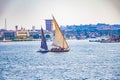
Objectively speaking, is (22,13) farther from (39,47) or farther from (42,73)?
(39,47)

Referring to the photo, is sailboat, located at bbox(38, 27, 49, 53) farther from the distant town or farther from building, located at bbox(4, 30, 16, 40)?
building, located at bbox(4, 30, 16, 40)

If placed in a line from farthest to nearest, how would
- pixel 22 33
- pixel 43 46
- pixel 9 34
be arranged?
pixel 43 46 → pixel 9 34 → pixel 22 33

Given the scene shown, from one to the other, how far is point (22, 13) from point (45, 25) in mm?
777

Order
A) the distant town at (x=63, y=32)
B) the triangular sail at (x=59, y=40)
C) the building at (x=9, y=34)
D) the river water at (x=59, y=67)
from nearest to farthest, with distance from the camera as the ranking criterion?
the river water at (x=59, y=67)
the distant town at (x=63, y=32)
the building at (x=9, y=34)
the triangular sail at (x=59, y=40)

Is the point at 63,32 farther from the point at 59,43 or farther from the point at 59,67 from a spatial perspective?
the point at 59,67

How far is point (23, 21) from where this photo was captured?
37.5 ft

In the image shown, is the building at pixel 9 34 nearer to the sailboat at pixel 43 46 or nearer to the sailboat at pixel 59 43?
the sailboat at pixel 43 46

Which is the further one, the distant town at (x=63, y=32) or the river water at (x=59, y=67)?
the distant town at (x=63, y=32)

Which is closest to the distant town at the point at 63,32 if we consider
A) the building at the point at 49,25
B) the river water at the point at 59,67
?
the building at the point at 49,25

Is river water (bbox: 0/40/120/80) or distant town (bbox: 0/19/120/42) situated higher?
distant town (bbox: 0/19/120/42)

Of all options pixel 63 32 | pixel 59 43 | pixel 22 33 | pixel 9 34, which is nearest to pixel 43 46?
pixel 59 43

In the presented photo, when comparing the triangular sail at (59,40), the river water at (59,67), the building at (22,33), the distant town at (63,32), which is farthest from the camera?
the triangular sail at (59,40)

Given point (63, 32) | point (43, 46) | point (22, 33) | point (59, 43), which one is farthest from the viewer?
point (43, 46)

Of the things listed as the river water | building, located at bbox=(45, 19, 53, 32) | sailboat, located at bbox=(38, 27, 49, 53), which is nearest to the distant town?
building, located at bbox=(45, 19, 53, 32)
